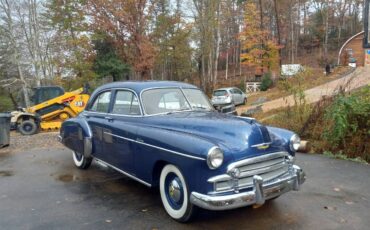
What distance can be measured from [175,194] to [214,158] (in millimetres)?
873

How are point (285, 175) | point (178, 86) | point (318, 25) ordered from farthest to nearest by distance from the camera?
point (318, 25) → point (178, 86) → point (285, 175)

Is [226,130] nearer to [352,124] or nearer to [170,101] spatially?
[170,101]

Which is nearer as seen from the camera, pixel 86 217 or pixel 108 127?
pixel 86 217

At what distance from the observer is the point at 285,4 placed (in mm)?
42000

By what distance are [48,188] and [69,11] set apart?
25.9 meters

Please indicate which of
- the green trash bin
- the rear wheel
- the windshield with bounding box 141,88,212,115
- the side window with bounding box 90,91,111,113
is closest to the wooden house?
the rear wheel

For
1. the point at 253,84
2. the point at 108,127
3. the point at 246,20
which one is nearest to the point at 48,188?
the point at 108,127

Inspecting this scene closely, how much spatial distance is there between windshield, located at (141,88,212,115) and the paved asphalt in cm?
140

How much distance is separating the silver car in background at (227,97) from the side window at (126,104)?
577 inches

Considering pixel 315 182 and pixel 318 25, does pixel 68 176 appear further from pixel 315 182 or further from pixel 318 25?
pixel 318 25

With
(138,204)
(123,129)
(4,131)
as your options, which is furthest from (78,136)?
(4,131)

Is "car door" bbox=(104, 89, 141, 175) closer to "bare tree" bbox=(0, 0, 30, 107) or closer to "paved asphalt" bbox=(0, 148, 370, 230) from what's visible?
"paved asphalt" bbox=(0, 148, 370, 230)

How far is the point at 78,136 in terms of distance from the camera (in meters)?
6.17

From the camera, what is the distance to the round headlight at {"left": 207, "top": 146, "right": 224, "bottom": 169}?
353cm
